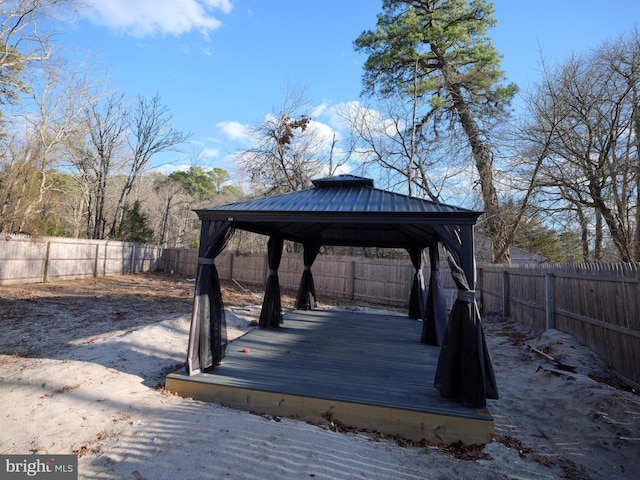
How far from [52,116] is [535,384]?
66.1 ft

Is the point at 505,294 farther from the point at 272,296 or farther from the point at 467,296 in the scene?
the point at 467,296

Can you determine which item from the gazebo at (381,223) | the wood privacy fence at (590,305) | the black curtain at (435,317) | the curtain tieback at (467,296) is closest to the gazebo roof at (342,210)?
the gazebo at (381,223)

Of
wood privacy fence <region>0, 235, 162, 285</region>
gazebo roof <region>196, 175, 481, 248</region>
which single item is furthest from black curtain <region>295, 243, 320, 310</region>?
wood privacy fence <region>0, 235, 162, 285</region>

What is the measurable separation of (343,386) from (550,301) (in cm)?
510

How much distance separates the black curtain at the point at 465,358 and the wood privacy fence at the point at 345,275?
874 centimetres

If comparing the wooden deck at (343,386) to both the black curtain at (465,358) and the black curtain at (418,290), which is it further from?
the black curtain at (418,290)

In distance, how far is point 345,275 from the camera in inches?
586

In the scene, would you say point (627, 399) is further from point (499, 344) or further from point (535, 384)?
point (499, 344)

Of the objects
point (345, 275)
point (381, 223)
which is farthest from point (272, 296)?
point (345, 275)

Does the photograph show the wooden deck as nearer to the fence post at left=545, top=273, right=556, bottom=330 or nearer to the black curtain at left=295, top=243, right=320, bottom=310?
the fence post at left=545, top=273, right=556, bottom=330

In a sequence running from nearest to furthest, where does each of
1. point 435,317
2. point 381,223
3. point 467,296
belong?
point 467,296 < point 381,223 < point 435,317

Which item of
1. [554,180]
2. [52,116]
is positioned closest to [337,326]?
[554,180]

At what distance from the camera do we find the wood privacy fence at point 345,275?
13.8 meters

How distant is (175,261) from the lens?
20.1m
